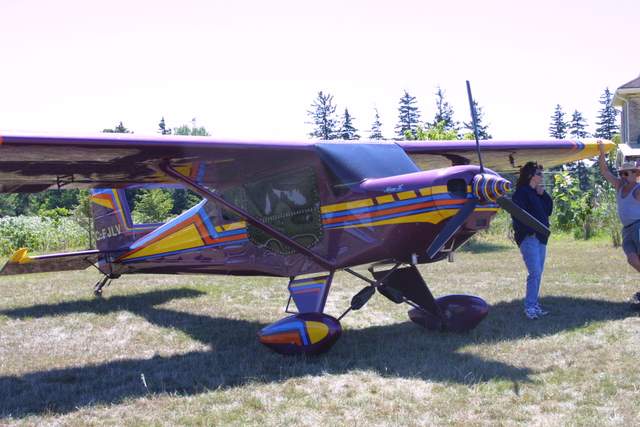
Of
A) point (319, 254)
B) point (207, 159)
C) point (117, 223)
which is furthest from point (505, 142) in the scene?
point (117, 223)

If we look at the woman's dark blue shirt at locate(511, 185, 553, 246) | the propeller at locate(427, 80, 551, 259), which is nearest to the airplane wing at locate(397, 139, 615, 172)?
the woman's dark blue shirt at locate(511, 185, 553, 246)

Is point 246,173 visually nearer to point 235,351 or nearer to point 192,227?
point 192,227

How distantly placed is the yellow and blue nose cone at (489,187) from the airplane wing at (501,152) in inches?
109

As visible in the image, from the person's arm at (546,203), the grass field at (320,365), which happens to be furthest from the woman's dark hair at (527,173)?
the grass field at (320,365)

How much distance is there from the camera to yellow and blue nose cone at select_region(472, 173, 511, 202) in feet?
17.1

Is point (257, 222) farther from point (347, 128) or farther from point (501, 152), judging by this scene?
point (347, 128)

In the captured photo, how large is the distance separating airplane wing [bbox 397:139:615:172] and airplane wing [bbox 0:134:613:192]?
34 centimetres

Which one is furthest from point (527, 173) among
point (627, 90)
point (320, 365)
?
point (627, 90)

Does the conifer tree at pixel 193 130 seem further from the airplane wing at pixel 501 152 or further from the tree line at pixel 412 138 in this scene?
the airplane wing at pixel 501 152

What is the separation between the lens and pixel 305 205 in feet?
21.7

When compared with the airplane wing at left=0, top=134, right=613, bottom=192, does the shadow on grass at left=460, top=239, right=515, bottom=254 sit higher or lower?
lower

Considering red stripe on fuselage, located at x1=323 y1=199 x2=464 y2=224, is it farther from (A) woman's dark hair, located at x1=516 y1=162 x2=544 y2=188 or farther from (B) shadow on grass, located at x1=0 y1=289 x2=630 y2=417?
(A) woman's dark hair, located at x1=516 y1=162 x2=544 y2=188

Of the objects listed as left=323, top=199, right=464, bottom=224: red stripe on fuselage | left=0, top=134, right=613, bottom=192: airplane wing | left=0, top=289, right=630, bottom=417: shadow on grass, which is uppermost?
left=0, top=134, right=613, bottom=192: airplane wing

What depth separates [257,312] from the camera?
8.38 m
